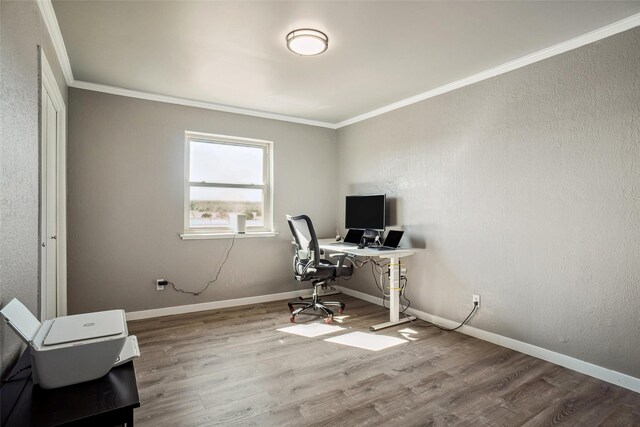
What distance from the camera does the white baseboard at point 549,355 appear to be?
2.32 metres

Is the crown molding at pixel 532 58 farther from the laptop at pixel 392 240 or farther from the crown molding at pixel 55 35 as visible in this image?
the crown molding at pixel 55 35

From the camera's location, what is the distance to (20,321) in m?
1.09

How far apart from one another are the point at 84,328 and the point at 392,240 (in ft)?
10.3

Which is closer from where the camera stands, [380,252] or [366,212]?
[380,252]

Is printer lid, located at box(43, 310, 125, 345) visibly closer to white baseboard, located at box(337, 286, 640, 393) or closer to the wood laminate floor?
the wood laminate floor

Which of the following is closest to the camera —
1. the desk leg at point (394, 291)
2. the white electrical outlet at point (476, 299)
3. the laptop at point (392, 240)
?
the white electrical outlet at point (476, 299)

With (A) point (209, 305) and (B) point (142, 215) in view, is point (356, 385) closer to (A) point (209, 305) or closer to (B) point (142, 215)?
(A) point (209, 305)

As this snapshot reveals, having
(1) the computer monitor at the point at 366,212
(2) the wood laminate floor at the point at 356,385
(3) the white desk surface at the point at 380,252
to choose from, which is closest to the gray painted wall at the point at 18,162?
(2) the wood laminate floor at the point at 356,385

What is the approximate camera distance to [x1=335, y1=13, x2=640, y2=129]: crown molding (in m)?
2.32

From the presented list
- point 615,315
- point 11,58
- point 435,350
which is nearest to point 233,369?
point 435,350

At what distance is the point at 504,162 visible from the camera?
3016mm

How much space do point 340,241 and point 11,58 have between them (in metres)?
3.82

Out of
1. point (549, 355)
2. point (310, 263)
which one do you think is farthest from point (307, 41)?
point (549, 355)

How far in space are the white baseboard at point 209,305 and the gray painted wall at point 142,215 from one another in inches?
2.2
